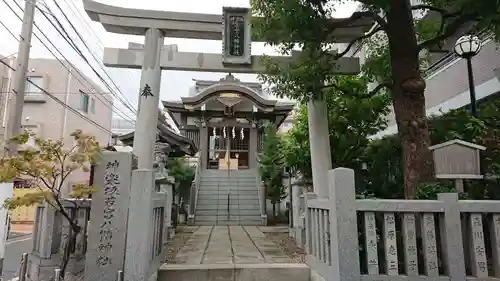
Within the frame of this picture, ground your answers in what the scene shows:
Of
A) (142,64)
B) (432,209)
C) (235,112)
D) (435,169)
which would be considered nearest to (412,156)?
(435,169)

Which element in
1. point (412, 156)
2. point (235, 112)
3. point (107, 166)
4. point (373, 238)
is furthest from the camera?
point (235, 112)

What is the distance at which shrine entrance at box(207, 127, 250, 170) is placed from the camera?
1953cm

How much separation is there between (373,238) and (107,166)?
3.52m

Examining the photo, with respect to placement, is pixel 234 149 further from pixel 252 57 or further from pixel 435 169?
pixel 435 169

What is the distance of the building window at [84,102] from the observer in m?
23.8

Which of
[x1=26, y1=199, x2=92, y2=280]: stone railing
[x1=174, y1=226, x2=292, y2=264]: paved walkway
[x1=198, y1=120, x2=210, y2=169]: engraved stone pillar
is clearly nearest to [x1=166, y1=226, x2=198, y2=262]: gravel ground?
[x1=174, y1=226, x2=292, y2=264]: paved walkway

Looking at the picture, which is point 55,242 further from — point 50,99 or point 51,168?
point 50,99

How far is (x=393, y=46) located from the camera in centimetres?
561

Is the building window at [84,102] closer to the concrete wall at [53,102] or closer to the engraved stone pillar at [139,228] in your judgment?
the concrete wall at [53,102]

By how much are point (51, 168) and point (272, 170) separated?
10085mm

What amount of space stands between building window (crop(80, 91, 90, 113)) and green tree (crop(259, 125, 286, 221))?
15767mm

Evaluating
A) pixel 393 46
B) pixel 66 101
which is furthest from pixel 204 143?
pixel 393 46

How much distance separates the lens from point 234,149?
20.2m

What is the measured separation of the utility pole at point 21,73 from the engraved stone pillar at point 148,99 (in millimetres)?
4158
